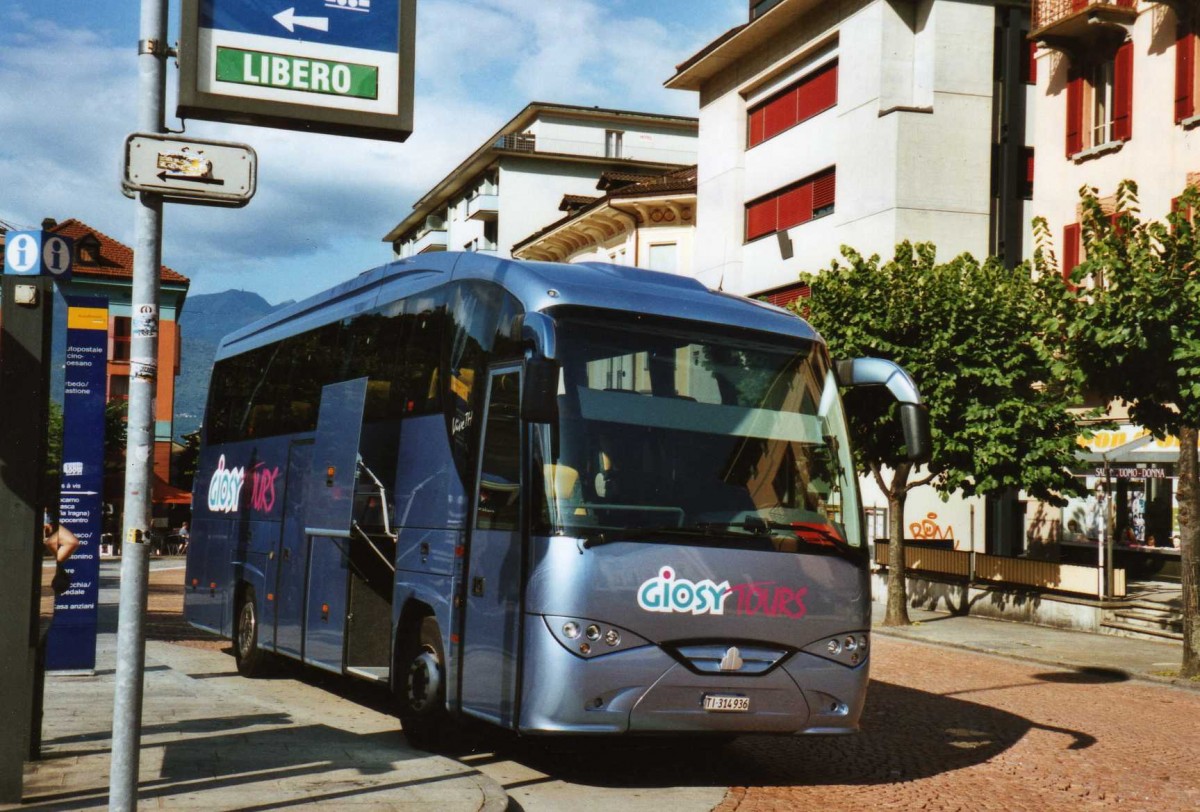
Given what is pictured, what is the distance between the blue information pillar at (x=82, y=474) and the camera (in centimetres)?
1259

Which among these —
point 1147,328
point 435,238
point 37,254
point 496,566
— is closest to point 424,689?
point 496,566

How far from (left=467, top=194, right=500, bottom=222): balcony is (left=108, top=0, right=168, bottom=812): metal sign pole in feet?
202

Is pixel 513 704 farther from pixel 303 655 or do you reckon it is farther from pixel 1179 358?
pixel 1179 358

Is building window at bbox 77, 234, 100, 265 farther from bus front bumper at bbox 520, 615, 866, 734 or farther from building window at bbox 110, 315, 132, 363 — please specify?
bus front bumper at bbox 520, 615, 866, 734

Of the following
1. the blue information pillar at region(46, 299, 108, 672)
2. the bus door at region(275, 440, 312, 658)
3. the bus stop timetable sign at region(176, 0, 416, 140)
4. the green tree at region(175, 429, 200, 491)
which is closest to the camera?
the bus stop timetable sign at region(176, 0, 416, 140)

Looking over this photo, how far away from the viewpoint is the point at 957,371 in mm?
24812

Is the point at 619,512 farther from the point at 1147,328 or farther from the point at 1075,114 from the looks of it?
the point at 1075,114

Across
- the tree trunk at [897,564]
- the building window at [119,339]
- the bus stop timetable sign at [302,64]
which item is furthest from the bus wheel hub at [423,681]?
the building window at [119,339]

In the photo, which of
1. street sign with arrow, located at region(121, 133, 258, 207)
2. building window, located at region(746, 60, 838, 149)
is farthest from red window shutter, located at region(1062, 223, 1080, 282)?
street sign with arrow, located at region(121, 133, 258, 207)

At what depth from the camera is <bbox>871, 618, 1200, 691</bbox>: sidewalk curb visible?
1780 cm

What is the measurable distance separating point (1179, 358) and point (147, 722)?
12.1 meters

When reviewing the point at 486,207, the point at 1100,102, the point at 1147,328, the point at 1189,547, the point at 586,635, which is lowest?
the point at 586,635

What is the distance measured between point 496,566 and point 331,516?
350 centimetres

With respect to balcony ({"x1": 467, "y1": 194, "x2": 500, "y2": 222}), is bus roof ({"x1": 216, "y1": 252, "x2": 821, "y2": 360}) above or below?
below
